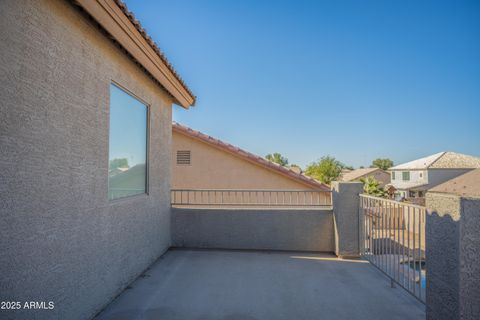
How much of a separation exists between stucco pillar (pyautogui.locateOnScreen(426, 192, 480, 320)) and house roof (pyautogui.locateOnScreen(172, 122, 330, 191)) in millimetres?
5861

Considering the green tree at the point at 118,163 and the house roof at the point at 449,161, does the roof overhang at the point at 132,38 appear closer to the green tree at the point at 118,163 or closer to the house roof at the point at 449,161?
the green tree at the point at 118,163

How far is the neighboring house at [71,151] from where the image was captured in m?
1.86

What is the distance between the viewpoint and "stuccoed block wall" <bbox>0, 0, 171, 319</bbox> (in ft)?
6.01

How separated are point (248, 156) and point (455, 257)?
6.55 metres

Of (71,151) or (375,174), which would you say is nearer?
(71,151)

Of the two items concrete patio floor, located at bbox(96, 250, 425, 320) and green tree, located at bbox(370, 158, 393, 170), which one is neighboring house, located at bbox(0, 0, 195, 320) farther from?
green tree, located at bbox(370, 158, 393, 170)

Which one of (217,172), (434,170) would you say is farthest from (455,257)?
(434,170)

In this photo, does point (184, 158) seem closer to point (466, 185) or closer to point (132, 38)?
point (132, 38)

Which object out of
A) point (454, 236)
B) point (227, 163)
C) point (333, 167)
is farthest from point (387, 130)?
point (454, 236)

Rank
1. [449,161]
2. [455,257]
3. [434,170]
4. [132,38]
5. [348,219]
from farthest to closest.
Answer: [449,161] → [434,170] → [348,219] → [132,38] → [455,257]

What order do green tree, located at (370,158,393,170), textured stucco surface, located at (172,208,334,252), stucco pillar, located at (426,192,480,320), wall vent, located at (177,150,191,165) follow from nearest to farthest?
stucco pillar, located at (426,192,480,320)
textured stucco surface, located at (172,208,334,252)
wall vent, located at (177,150,191,165)
green tree, located at (370,158,393,170)

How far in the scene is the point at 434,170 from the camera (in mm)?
33156

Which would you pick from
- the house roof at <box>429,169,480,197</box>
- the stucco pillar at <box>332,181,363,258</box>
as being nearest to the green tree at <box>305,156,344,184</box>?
the house roof at <box>429,169,480,197</box>

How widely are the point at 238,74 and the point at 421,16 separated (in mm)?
8998
